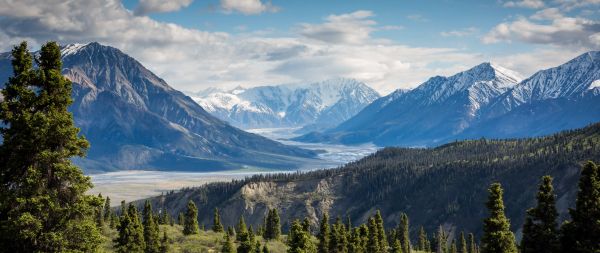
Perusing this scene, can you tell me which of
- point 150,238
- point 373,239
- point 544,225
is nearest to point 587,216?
point 544,225

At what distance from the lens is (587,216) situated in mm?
47250

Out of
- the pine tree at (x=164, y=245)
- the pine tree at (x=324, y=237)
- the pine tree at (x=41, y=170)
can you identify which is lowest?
the pine tree at (x=164, y=245)

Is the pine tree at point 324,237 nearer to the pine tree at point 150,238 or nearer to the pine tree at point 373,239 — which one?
the pine tree at point 373,239

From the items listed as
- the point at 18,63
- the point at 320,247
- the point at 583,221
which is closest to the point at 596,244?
the point at 583,221

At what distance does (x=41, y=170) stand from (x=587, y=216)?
3889 cm

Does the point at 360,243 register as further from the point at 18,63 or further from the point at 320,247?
the point at 18,63

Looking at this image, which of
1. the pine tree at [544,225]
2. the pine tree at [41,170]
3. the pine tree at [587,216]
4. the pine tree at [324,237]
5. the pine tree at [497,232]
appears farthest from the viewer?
the pine tree at [324,237]

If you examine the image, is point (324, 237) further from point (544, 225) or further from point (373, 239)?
point (544, 225)

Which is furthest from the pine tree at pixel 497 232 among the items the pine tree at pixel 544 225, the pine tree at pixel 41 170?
the pine tree at pixel 41 170

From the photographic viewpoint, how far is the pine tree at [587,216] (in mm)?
46656

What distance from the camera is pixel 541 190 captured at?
51.8 metres

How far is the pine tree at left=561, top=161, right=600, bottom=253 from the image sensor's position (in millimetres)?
46656

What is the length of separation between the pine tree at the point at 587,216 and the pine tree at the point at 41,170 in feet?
117

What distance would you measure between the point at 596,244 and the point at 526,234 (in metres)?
6.71
